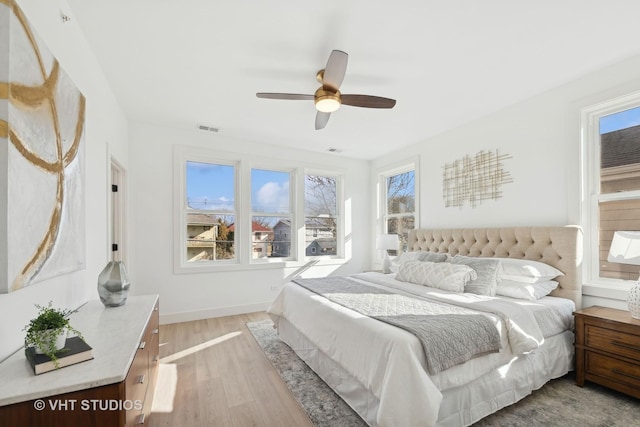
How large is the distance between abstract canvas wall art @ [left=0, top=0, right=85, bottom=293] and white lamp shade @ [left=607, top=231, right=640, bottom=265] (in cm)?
358

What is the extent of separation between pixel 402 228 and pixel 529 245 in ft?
6.99

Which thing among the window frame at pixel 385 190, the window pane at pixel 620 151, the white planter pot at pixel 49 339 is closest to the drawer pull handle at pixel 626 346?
the window pane at pixel 620 151

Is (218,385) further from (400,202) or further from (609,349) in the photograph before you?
(400,202)

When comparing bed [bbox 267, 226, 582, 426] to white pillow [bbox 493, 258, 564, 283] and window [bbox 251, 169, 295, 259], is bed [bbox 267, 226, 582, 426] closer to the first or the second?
white pillow [bbox 493, 258, 564, 283]

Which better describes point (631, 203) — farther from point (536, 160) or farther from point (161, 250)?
point (161, 250)

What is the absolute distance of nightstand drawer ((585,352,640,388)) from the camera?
1995 millimetres

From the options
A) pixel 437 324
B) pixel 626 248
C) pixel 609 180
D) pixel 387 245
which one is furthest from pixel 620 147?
pixel 387 245

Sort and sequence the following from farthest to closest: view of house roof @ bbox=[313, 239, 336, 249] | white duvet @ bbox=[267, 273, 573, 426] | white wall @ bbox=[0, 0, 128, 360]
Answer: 1. view of house roof @ bbox=[313, 239, 336, 249]
2. white duvet @ bbox=[267, 273, 573, 426]
3. white wall @ bbox=[0, 0, 128, 360]

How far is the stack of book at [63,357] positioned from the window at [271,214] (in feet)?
10.8

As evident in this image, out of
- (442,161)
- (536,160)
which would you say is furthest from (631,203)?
(442,161)

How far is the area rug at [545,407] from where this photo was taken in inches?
73.3

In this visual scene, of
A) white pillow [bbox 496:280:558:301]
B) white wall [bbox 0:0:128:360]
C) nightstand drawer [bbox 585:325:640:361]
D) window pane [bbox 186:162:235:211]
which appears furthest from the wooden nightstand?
window pane [bbox 186:162:235:211]

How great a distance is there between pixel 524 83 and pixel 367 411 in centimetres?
310

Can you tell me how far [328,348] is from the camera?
85.2 inches
